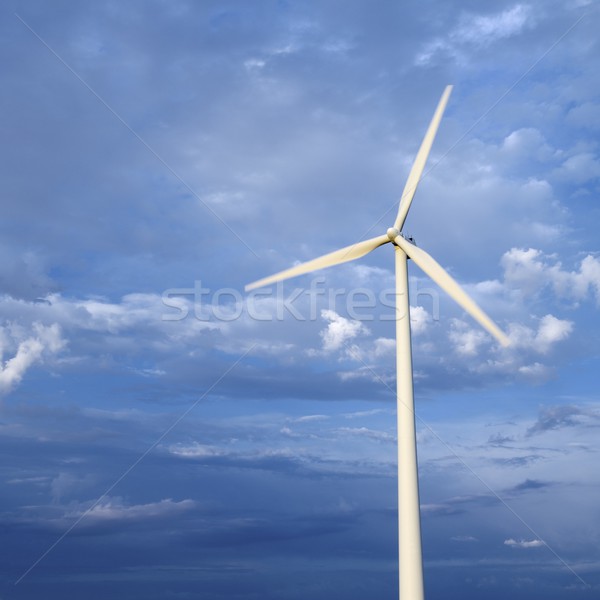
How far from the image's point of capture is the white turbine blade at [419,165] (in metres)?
36.6

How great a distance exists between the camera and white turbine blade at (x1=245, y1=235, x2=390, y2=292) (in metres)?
35.9

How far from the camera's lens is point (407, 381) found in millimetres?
31656

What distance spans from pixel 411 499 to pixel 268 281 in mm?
13665

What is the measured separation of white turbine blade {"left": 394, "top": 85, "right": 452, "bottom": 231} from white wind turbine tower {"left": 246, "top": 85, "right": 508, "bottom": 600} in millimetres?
54

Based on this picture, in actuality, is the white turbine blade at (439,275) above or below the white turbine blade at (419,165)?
below

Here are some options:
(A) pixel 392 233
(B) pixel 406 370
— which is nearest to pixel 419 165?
(A) pixel 392 233

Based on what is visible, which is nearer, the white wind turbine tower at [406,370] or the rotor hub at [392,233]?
the white wind turbine tower at [406,370]

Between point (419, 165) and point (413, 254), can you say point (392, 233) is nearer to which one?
point (413, 254)

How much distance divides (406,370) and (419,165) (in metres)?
11.9

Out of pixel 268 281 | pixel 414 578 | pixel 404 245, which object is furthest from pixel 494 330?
pixel 268 281

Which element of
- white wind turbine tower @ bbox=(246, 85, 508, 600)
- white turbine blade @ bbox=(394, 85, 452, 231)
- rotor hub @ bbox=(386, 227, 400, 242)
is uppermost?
white turbine blade @ bbox=(394, 85, 452, 231)

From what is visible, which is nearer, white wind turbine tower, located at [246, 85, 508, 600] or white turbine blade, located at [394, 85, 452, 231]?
white wind turbine tower, located at [246, 85, 508, 600]

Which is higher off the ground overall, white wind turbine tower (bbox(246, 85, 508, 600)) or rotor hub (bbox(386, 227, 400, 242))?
rotor hub (bbox(386, 227, 400, 242))

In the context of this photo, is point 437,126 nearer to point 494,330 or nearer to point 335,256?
point 335,256
